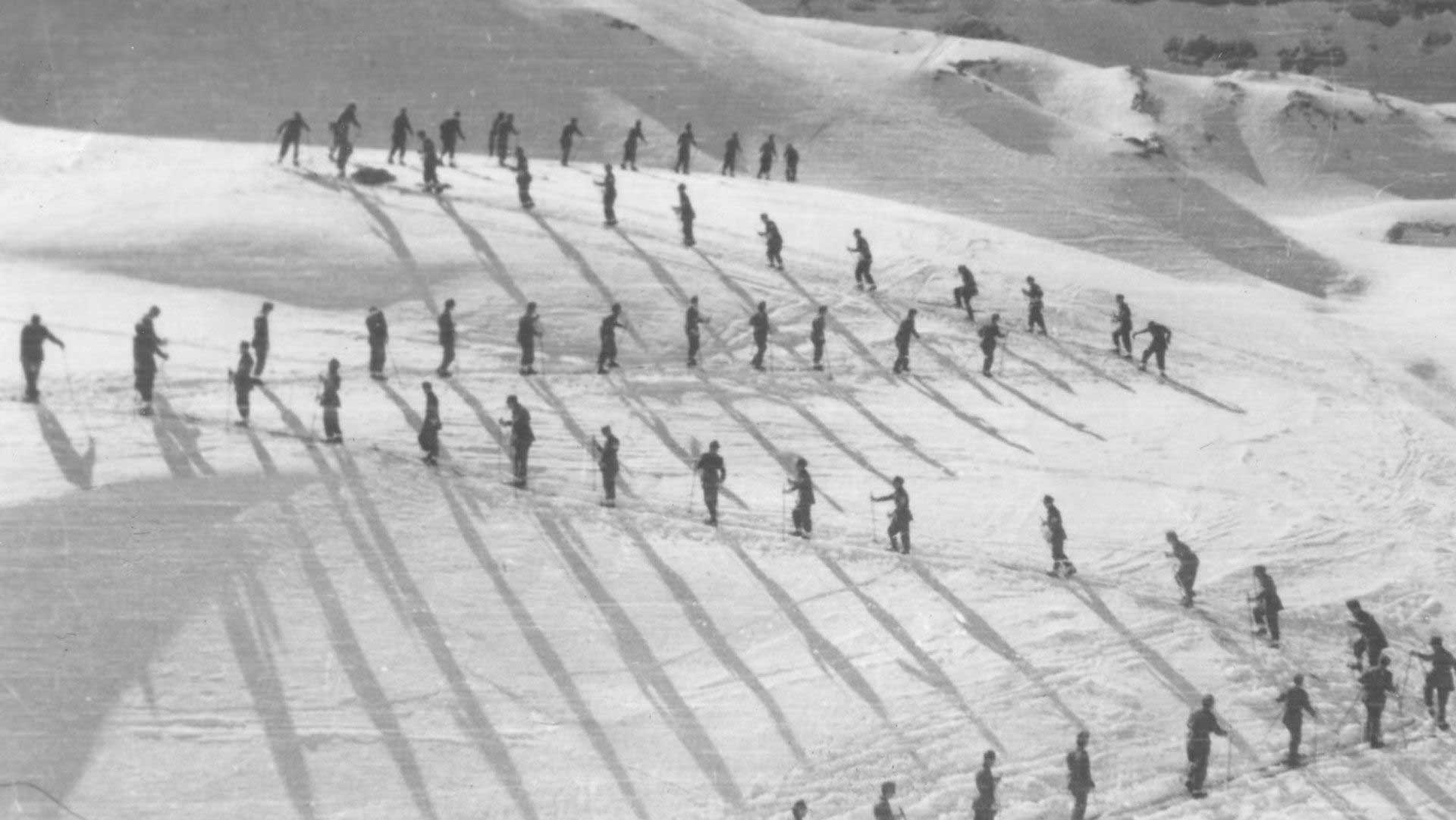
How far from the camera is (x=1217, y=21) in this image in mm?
75250

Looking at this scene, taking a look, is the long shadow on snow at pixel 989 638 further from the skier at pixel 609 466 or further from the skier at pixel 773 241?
the skier at pixel 773 241

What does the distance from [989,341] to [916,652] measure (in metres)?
10.7

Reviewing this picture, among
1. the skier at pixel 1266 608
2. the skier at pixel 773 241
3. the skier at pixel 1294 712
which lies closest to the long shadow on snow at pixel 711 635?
the skier at pixel 1294 712

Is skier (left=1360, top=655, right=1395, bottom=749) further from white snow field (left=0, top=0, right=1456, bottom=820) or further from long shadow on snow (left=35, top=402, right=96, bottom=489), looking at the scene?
long shadow on snow (left=35, top=402, right=96, bottom=489)

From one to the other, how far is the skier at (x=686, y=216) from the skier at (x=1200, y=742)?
1749 cm

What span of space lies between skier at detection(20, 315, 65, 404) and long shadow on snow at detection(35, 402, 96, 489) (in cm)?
54

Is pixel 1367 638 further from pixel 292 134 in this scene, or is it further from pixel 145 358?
pixel 292 134

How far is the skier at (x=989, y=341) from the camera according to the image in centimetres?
3109

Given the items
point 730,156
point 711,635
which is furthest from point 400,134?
point 711,635

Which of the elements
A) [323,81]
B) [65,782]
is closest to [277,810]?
[65,782]

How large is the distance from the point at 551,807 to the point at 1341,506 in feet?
50.0

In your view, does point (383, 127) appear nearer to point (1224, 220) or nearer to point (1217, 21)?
point (1224, 220)

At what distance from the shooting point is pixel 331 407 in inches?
976

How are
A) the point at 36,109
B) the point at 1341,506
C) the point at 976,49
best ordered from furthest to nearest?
the point at 976,49 < the point at 36,109 < the point at 1341,506
